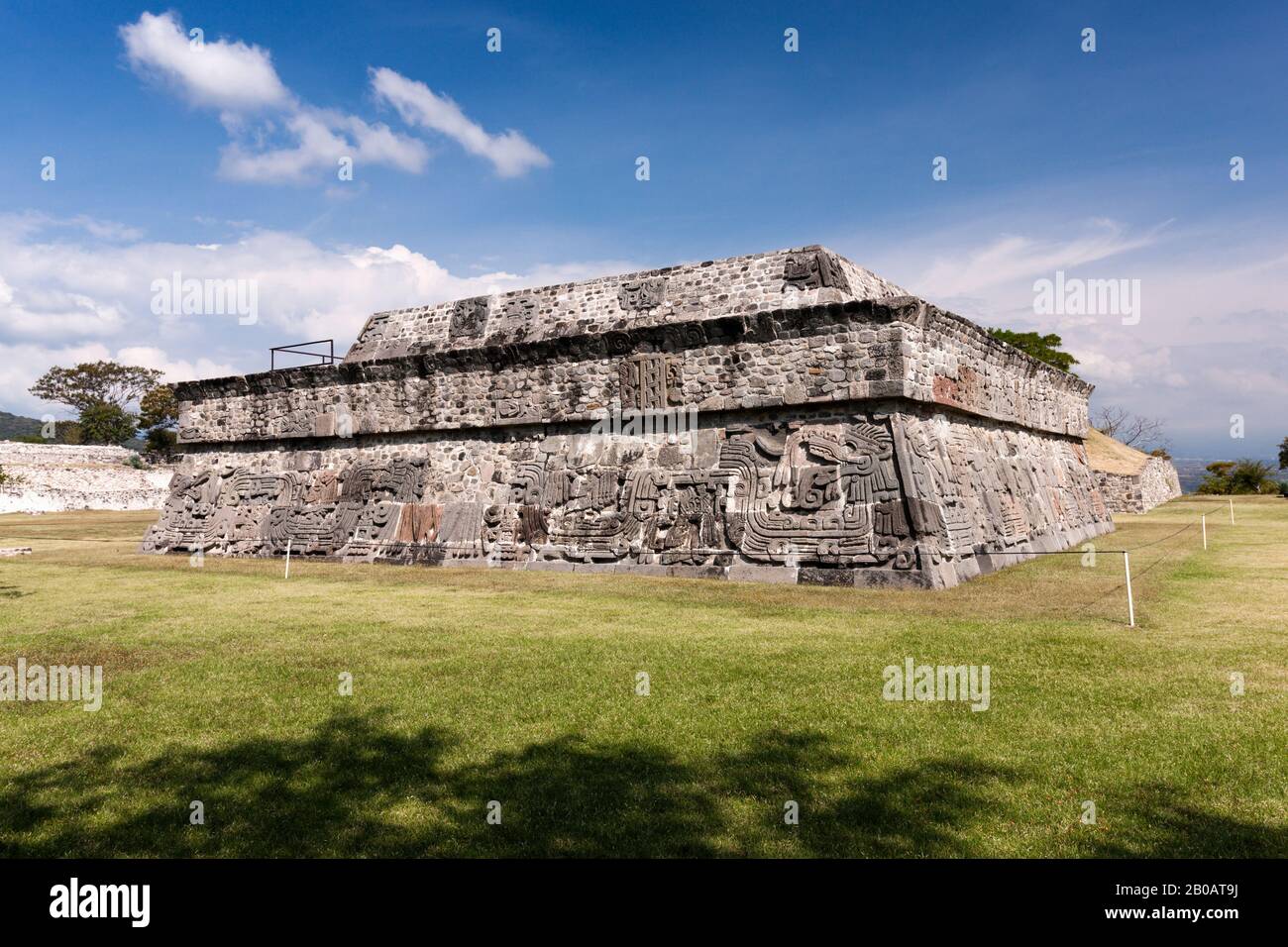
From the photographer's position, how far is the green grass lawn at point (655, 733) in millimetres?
3176

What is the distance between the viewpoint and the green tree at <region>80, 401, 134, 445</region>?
5888 centimetres

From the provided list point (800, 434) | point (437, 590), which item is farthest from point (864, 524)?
point (437, 590)

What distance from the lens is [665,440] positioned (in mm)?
12570

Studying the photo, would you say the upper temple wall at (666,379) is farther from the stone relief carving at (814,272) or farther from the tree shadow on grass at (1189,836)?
the tree shadow on grass at (1189,836)

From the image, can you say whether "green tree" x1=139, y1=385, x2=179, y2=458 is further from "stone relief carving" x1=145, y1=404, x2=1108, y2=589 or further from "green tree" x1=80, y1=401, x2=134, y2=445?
"stone relief carving" x1=145, y1=404, x2=1108, y2=589

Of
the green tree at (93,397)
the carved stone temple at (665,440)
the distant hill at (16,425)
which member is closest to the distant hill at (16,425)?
the distant hill at (16,425)

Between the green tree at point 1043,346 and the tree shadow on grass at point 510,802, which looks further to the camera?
the green tree at point 1043,346

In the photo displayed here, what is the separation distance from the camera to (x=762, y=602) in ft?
29.2

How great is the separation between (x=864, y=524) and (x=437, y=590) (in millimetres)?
5503

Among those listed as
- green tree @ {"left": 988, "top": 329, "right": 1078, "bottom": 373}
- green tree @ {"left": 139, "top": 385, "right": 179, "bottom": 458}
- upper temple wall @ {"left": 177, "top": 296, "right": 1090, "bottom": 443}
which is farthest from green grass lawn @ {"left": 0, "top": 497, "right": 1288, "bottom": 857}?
green tree @ {"left": 139, "top": 385, "right": 179, "bottom": 458}

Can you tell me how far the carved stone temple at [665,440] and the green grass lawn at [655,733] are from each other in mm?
2672

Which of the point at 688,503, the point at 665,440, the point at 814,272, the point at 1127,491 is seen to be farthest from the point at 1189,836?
the point at 1127,491

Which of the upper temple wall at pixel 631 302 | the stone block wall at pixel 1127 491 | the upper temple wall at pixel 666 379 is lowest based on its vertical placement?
the stone block wall at pixel 1127 491
